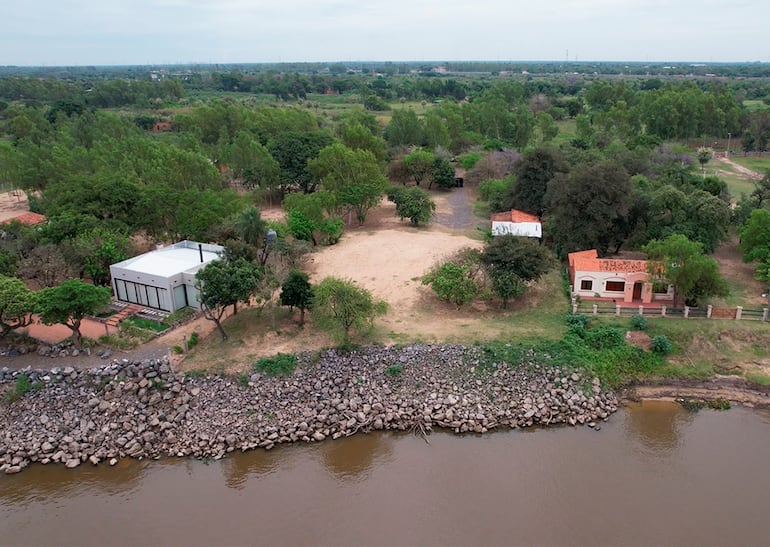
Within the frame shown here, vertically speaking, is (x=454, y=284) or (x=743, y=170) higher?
(x=743, y=170)

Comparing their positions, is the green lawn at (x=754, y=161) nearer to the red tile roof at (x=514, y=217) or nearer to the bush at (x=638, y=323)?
the red tile roof at (x=514, y=217)

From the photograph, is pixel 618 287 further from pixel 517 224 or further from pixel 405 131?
pixel 405 131

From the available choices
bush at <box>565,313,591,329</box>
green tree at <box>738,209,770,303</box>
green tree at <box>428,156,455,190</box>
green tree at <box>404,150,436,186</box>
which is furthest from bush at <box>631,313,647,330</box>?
green tree at <box>404,150,436,186</box>

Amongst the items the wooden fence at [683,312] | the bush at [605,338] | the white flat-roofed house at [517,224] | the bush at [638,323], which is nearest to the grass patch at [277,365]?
the bush at [605,338]

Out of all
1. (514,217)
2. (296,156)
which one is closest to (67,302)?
(514,217)

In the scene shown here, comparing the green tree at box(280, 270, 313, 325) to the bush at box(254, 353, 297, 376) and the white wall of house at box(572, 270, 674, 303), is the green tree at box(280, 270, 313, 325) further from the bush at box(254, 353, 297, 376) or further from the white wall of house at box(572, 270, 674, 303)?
the white wall of house at box(572, 270, 674, 303)

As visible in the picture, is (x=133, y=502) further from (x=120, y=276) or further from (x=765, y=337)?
(x=765, y=337)
